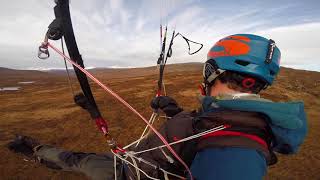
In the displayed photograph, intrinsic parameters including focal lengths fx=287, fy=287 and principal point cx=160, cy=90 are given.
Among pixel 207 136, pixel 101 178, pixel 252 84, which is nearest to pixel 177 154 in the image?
pixel 207 136

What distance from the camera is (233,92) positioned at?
2.86m

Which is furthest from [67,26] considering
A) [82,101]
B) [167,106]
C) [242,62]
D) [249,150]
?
[167,106]

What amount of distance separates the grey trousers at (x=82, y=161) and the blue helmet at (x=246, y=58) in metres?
1.95

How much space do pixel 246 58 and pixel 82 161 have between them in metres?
2.74

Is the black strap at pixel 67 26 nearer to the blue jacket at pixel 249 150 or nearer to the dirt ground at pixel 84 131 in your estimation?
the blue jacket at pixel 249 150

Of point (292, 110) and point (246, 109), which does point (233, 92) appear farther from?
point (292, 110)

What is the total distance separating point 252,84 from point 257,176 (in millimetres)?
1118

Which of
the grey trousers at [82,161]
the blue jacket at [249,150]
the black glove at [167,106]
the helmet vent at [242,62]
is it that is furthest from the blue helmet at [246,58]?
the grey trousers at [82,161]

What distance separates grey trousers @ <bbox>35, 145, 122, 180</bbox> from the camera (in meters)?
3.97

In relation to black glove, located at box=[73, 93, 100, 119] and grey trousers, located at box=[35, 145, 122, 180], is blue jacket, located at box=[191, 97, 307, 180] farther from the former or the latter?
grey trousers, located at box=[35, 145, 122, 180]

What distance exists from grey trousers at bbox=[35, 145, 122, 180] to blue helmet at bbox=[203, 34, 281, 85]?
195 cm

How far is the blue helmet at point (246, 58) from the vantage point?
298cm

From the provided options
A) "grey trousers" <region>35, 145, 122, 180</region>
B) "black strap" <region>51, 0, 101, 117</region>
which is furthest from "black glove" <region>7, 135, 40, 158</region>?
"black strap" <region>51, 0, 101, 117</region>

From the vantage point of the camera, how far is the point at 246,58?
2.99 metres
